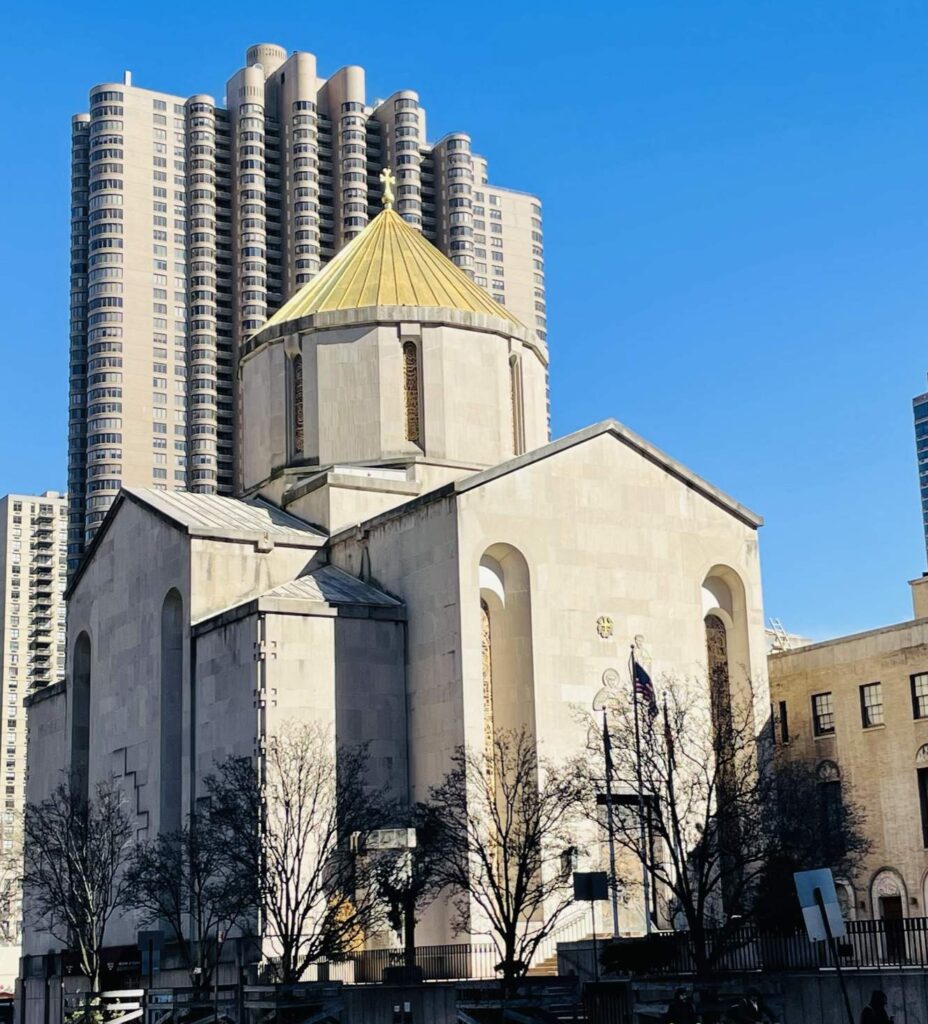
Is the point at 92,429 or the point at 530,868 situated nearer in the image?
the point at 530,868

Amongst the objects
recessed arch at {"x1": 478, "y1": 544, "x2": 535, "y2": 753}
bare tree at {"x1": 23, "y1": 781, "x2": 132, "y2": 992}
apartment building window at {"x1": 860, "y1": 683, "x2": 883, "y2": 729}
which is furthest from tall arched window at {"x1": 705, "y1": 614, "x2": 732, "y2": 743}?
bare tree at {"x1": 23, "y1": 781, "x2": 132, "y2": 992}

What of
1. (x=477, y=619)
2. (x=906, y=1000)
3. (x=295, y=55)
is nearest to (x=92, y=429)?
(x=295, y=55)

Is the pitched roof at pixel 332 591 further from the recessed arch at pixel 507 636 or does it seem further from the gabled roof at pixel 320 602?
the recessed arch at pixel 507 636

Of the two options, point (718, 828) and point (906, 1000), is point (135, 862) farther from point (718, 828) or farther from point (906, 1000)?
point (906, 1000)

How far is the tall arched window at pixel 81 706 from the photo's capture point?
55000mm

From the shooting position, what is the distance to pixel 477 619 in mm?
43500

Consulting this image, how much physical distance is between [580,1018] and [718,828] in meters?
6.02

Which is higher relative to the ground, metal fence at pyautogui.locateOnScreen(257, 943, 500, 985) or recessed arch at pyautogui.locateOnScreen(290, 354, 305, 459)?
recessed arch at pyautogui.locateOnScreen(290, 354, 305, 459)

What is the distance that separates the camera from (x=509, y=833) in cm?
3959

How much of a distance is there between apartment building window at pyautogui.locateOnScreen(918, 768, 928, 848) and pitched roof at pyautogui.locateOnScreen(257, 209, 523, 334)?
19.1m

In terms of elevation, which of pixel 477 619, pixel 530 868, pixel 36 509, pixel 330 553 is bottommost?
pixel 530 868

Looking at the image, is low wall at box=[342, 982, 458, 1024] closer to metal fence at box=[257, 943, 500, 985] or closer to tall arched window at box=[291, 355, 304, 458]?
metal fence at box=[257, 943, 500, 985]

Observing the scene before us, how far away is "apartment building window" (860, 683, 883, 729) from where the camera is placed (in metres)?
48.7

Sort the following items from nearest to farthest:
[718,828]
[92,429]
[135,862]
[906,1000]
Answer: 1. [906,1000]
2. [718,828]
3. [135,862]
4. [92,429]
